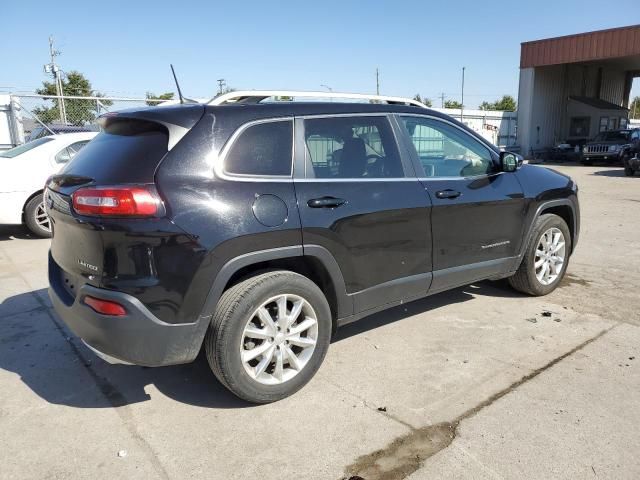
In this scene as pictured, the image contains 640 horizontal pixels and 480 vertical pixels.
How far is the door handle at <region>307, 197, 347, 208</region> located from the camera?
3.08 m

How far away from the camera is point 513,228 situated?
4414 millimetres

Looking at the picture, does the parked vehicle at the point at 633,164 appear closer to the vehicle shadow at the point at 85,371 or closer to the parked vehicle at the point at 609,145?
the parked vehicle at the point at 609,145

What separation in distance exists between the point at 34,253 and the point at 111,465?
531 centimetres

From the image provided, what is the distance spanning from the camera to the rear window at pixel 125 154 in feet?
8.87

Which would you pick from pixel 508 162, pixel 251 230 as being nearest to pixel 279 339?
pixel 251 230

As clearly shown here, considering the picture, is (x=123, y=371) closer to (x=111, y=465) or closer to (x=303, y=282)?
(x=111, y=465)

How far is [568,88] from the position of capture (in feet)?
103

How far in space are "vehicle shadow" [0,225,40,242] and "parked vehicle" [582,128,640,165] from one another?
2240cm

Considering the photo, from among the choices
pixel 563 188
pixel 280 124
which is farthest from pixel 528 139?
pixel 280 124

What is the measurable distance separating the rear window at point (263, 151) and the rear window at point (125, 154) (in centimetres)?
39

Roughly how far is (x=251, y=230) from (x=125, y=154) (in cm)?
82


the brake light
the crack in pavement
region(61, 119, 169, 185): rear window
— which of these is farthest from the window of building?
the brake light

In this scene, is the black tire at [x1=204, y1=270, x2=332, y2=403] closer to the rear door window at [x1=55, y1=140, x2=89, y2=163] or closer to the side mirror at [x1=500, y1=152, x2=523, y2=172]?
the side mirror at [x1=500, y1=152, x2=523, y2=172]

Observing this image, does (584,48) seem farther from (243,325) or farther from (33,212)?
(243,325)
